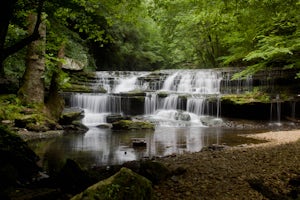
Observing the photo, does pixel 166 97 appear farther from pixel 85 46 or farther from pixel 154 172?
pixel 154 172

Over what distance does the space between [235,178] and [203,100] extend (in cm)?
1347

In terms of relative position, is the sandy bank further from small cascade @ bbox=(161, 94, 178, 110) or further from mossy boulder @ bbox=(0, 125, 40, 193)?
small cascade @ bbox=(161, 94, 178, 110)

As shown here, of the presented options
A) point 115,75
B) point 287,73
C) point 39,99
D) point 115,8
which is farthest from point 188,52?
point 115,8

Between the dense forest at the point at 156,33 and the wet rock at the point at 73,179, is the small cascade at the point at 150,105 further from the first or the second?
the wet rock at the point at 73,179

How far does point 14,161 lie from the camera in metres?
5.59

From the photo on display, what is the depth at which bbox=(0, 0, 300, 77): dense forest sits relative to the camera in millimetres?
6719

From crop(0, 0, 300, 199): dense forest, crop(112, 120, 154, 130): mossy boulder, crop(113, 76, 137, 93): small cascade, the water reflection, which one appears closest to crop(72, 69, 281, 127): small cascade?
crop(0, 0, 300, 199): dense forest

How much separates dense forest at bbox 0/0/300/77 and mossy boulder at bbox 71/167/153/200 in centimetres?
198

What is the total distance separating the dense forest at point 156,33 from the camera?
672 centimetres

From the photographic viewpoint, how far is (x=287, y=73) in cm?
1842

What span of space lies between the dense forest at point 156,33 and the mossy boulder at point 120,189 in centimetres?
198

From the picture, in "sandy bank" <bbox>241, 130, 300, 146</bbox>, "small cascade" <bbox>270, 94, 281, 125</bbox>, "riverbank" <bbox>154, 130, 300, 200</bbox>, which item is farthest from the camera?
"small cascade" <bbox>270, 94, 281, 125</bbox>

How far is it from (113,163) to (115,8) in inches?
153

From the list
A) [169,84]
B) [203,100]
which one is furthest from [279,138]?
[169,84]
